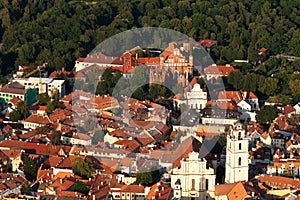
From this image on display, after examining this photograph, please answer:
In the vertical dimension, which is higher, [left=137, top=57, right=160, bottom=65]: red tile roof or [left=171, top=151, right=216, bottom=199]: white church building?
[left=137, top=57, right=160, bottom=65]: red tile roof

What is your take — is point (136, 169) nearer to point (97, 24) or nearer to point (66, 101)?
point (66, 101)

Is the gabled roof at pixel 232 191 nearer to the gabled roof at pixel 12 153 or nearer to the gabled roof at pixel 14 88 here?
the gabled roof at pixel 12 153

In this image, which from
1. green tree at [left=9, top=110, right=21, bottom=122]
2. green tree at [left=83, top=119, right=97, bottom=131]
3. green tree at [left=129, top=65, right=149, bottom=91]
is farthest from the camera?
green tree at [left=129, top=65, right=149, bottom=91]

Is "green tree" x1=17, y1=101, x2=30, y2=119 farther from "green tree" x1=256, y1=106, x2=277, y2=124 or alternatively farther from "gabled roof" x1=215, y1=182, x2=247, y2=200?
"gabled roof" x1=215, y1=182, x2=247, y2=200

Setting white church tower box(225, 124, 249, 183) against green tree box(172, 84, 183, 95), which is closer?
white church tower box(225, 124, 249, 183)

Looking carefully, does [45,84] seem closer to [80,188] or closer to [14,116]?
[14,116]

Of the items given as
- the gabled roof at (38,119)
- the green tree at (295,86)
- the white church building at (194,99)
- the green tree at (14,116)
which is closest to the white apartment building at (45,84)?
the green tree at (14,116)

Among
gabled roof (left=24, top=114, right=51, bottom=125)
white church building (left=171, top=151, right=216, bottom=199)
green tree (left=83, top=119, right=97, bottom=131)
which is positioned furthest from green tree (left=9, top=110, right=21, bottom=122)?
white church building (left=171, top=151, right=216, bottom=199)
